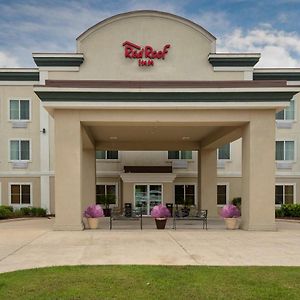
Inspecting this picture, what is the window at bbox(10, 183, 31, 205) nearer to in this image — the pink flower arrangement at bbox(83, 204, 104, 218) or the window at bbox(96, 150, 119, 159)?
the window at bbox(96, 150, 119, 159)

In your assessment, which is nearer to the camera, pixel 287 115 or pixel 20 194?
pixel 20 194

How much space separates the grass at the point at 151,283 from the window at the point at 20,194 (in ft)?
72.6

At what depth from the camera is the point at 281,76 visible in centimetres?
2969

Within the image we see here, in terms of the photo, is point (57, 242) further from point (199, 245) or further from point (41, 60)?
point (41, 60)

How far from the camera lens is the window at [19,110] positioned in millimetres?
29400

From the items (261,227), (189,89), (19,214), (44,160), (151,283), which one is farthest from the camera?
(44,160)

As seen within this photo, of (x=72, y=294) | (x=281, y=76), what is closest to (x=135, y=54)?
(x=281, y=76)

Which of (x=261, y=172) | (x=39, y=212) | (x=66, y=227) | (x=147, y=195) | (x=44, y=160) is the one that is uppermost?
(x=44, y=160)

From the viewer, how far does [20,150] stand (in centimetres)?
2970

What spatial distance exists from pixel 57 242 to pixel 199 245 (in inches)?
192

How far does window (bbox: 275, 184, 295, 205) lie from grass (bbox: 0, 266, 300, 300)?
2214cm

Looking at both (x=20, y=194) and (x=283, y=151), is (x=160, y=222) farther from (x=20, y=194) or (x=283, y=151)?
(x=283, y=151)

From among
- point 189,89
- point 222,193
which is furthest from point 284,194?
point 189,89

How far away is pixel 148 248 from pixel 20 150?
20.5 metres
